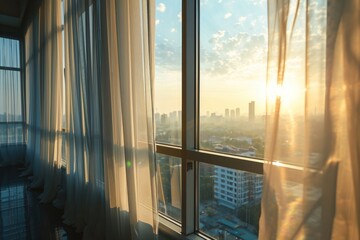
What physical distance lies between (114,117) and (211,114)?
89 centimetres

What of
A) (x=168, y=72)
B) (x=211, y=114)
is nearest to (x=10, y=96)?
(x=168, y=72)

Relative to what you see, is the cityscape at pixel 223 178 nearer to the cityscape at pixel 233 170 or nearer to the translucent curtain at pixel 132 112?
the cityscape at pixel 233 170

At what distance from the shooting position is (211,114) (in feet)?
6.07

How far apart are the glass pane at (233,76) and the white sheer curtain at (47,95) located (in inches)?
103

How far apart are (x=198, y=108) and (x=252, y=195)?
30.8 inches

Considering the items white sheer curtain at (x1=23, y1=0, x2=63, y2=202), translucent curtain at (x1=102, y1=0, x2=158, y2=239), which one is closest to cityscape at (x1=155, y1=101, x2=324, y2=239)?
translucent curtain at (x1=102, y1=0, x2=158, y2=239)

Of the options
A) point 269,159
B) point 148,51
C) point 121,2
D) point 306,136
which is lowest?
point 269,159

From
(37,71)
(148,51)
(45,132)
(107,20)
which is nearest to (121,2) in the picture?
(107,20)

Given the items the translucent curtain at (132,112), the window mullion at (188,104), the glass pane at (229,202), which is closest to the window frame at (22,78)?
the translucent curtain at (132,112)

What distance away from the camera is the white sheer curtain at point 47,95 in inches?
144

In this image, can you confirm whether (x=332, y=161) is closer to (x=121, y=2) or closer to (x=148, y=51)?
(x=148, y=51)

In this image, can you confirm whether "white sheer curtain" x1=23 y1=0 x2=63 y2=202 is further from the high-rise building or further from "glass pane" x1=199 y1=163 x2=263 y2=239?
the high-rise building

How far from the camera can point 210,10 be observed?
1.83 metres

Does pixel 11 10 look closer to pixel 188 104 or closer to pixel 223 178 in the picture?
pixel 188 104
